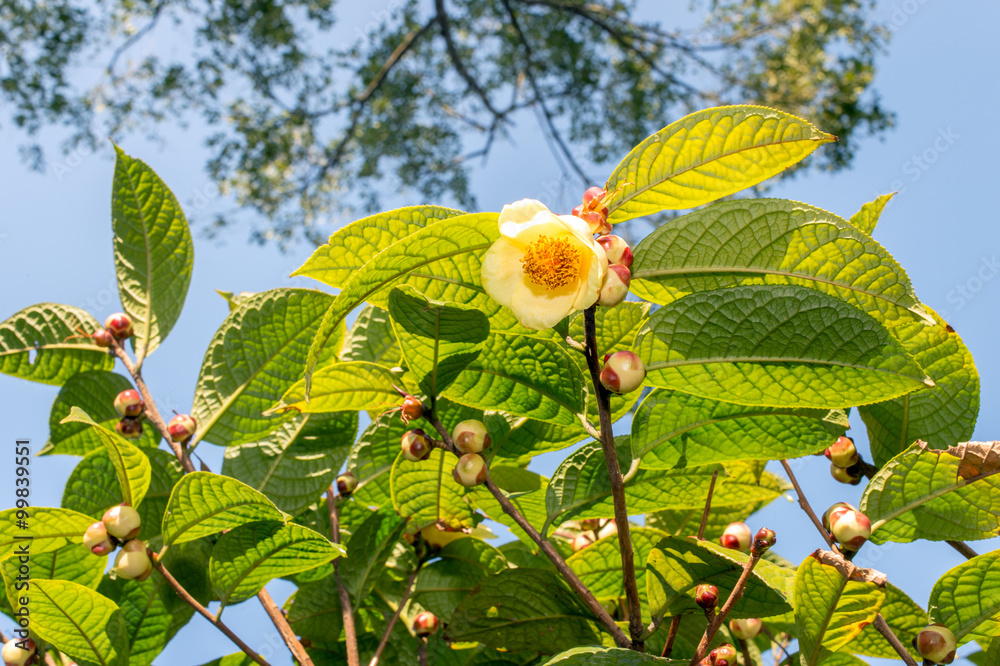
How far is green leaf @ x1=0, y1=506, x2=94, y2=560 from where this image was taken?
855mm

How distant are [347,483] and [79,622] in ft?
1.33

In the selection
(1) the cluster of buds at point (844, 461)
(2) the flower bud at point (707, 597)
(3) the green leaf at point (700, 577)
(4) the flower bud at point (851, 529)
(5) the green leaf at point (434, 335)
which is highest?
(5) the green leaf at point (434, 335)

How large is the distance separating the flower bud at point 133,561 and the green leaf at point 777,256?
699mm

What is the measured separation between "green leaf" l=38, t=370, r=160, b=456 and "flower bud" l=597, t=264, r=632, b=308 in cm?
83

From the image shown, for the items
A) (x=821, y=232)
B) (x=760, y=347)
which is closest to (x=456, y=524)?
(x=760, y=347)

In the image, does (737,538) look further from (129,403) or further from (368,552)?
(129,403)

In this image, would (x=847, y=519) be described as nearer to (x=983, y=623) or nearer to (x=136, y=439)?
(x=983, y=623)

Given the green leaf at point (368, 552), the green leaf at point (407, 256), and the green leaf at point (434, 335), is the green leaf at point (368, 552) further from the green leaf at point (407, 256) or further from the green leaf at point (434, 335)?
the green leaf at point (407, 256)

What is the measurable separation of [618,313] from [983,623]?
55 centimetres

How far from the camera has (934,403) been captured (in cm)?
86

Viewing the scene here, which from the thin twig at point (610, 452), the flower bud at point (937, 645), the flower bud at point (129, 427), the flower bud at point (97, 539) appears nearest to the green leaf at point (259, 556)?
the flower bud at point (97, 539)

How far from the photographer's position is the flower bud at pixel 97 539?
89 cm

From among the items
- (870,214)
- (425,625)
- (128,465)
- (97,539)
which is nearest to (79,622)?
(97,539)

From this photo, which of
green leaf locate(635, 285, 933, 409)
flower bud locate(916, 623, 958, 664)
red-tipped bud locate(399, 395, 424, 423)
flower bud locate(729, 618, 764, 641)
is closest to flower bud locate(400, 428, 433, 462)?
red-tipped bud locate(399, 395, 424, 423)
